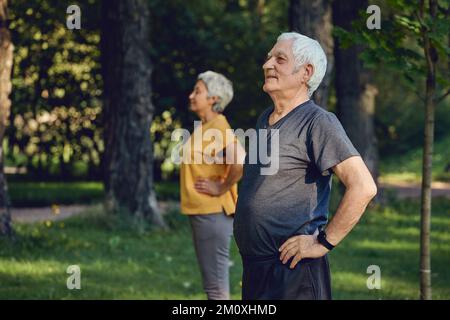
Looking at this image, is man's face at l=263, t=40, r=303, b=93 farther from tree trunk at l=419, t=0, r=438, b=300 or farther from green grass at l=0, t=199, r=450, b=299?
green grass at l=0, t=199, r=450, b=299

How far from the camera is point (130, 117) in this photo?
14.1 metres

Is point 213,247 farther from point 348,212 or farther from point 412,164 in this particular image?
point 412,164

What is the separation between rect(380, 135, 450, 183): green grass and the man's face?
898 inches

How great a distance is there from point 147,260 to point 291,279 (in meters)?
7.16

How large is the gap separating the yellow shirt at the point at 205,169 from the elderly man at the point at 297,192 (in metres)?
2.31

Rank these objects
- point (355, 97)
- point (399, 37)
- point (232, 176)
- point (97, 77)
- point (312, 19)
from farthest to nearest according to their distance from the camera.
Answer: point (97, 77)
point (355, 97)
point (312, 19)
point (399, 37)
point (232, 176)

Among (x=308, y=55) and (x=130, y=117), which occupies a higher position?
(x=308, y=55)

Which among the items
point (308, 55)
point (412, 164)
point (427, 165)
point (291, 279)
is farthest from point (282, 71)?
point (412, 164)

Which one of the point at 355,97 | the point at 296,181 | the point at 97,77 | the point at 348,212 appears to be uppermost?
the point at 97,77

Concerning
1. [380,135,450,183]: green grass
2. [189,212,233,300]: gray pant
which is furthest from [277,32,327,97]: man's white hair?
[380,135,450,183]: green grass

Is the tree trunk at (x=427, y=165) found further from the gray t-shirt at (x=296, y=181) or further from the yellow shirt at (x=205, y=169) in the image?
the gray t-shirt at (x=296, y=181)

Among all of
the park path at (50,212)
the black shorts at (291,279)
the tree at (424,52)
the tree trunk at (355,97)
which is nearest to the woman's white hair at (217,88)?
the tree at (424,52)

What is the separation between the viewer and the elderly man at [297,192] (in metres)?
4.34

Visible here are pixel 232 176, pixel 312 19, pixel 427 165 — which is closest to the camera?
pixel 232 176
